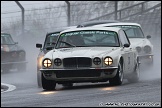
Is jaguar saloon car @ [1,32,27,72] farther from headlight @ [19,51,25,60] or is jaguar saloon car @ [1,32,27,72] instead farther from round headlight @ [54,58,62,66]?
round headlight @ [54,58,62,66]

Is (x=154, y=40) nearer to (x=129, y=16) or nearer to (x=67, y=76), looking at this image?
(x=129, y=16)

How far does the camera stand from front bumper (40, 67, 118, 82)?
45.5 ft

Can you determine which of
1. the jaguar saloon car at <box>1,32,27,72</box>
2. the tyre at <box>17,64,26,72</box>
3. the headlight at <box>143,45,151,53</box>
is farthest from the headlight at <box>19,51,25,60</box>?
the headlight at <box>143,45,151,53</box>

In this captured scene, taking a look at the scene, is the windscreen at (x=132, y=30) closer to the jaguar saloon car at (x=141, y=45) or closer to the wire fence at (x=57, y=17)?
the jaguar saloon car at (x=141, y=45)

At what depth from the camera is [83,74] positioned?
13.9m

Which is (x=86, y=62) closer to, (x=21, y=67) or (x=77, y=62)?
(x=77, y=62)

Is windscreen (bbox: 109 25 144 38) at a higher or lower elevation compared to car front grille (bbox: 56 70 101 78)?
higher

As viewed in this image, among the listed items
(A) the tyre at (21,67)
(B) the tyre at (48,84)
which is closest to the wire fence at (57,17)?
(A) the tyre at (21,67)

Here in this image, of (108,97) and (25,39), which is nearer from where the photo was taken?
(108,97)

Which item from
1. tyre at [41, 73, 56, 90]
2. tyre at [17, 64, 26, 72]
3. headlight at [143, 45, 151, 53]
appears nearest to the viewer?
tyre at [41, 73, 56, 90]

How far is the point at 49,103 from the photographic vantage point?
10898 mm

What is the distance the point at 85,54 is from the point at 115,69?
0.67 meters

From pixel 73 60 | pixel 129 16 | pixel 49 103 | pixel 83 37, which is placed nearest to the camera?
pixel 49 103

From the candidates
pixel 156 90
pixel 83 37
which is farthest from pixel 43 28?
pixel 156 90
